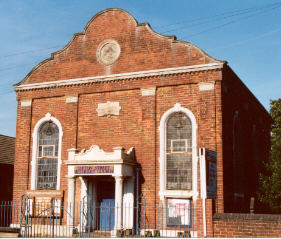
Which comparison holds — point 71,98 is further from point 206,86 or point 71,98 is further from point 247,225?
point 247,225

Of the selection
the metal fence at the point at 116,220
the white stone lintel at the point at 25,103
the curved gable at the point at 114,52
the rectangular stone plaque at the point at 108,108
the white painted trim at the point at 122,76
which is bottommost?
the metal fence at the point at 116,220

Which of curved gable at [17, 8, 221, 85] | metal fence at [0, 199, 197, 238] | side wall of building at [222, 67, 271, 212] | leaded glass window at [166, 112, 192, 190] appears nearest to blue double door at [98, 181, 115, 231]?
metal fence at [0, 199, 197, 238]

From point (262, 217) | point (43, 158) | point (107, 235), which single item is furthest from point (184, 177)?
point (43, 158)

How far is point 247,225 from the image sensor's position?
13859mm

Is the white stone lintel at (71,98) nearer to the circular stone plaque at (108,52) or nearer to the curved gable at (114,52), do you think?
the curved gable at (114,52)

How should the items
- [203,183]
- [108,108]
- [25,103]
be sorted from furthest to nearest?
[25,103], [108,108], [203,183]

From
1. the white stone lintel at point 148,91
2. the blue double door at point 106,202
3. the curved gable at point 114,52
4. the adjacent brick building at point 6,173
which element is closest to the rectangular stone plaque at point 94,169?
the blue double door at point 106,202

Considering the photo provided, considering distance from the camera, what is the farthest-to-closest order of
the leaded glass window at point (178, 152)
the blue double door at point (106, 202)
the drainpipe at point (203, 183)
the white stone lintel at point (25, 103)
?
the white stone lintel at point (25, 103), the blue double door at point (106, 202), the leaded glass window at point (178, 152), the drainpipe at point (203, 183)

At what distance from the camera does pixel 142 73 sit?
19.7 meters

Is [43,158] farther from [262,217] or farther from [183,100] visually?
[262,217]

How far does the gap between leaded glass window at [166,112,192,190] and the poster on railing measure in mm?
566

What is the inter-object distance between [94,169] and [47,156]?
390 centimetres

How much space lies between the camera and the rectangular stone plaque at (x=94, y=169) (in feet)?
59.6

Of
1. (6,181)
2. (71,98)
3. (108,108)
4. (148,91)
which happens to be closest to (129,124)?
(108,108)
